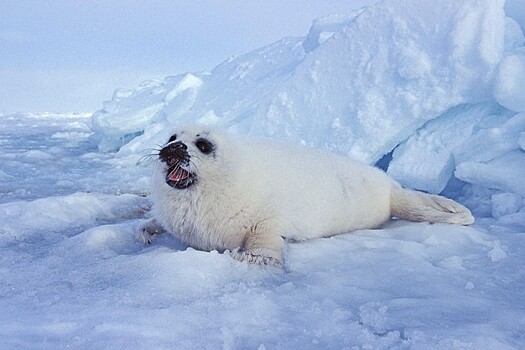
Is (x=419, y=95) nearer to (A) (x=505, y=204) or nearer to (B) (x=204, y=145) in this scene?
(A) (x=505, y=204)

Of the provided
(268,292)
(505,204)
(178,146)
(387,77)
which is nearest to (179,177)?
(178,146)

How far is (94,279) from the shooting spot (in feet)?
6.17

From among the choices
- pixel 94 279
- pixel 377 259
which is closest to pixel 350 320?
pixel 377 259

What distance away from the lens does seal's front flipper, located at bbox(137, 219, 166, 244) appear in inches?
103

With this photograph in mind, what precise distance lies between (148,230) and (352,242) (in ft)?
3.58

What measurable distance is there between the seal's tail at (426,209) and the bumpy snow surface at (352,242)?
129 millimetres

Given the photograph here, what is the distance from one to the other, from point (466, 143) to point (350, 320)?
2.98m

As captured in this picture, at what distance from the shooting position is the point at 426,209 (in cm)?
309

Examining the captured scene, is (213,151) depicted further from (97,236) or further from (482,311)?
(482,311)

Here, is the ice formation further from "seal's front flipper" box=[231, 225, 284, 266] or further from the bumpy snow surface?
"seal's front flipper" box=[231, 225, 284, 266]

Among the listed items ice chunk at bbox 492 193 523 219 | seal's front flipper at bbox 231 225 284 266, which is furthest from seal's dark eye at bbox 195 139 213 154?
ice chunk at bbox 492 193 523 219

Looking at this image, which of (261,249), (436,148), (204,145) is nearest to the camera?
(261,249)

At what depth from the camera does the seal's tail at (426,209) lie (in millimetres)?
2943

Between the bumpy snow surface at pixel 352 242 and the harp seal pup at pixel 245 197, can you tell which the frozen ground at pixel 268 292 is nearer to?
the bumpy snow surface at pixel 352 242
